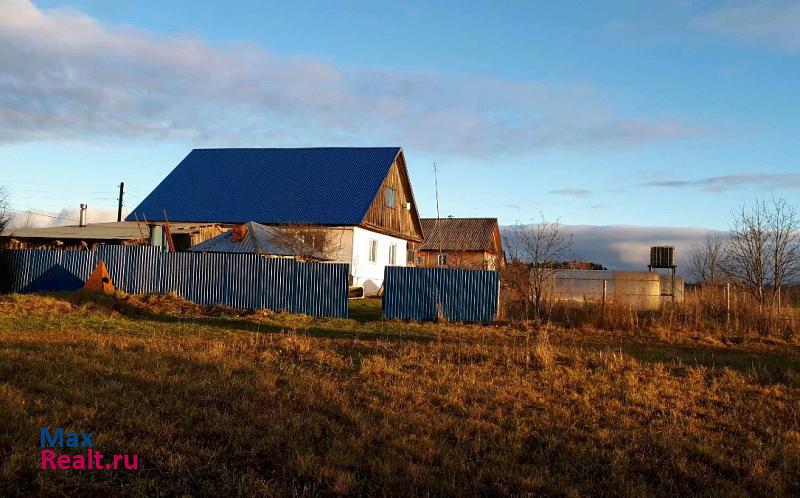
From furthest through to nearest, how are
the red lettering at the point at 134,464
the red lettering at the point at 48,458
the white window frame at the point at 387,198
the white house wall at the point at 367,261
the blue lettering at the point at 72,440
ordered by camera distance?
1. the white window frame at the point at 387,198
2. the white house wall at the point at 367,261
3. the blue lettering at the point at 72,440
4. the red lettering at the point at 134,464
5. the red lettering at the point at 48,458

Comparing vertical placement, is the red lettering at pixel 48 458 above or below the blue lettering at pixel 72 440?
below

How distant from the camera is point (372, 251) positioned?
29500 mm

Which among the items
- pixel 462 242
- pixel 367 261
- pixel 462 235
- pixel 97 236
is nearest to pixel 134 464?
pixel 367 261

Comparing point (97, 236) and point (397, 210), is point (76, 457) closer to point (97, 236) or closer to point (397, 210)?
point (97, 236)

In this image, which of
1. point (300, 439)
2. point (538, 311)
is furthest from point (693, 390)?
point (538, 311)

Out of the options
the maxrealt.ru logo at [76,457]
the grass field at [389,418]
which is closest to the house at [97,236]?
the grass field at [389,418]

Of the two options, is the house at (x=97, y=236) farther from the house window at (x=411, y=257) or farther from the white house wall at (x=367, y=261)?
the house window at (x=411, y=257)

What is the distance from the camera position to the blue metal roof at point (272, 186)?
27.6m

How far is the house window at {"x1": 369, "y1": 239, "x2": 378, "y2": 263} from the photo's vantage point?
2922cm

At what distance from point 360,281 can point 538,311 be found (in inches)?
479

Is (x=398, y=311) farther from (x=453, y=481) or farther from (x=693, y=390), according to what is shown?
(x=453, y=481)

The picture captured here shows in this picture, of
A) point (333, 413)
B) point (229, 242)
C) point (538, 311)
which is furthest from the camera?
point (229, 242)

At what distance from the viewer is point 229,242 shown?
2031cm

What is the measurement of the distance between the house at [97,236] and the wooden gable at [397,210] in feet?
23.2
